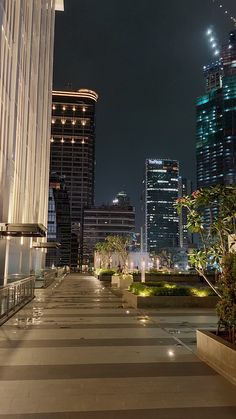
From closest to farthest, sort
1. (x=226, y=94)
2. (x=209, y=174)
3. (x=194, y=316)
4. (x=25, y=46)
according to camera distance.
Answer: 1. (x=194, y=316)
2. (x=25, y=46)
3. (x=226, y=94)
4. (x=209, y=174)

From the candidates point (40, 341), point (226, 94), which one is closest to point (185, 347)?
point (40, 341)

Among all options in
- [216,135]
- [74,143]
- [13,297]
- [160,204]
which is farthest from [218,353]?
[74,143]

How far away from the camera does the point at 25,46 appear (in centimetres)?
3011

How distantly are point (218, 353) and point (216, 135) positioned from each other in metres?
134

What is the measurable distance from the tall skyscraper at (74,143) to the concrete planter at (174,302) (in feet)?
544

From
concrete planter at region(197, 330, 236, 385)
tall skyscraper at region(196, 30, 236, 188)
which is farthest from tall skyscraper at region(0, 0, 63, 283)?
tall skyscraper at region(196, 30, 236, 188)

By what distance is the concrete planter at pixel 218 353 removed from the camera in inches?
267

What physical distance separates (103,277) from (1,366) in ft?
123

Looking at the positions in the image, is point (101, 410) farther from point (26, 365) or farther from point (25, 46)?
point (25, 46)

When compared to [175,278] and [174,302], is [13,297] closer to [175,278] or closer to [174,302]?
[174,302]

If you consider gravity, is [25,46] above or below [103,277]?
above

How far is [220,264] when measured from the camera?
27.7 ft

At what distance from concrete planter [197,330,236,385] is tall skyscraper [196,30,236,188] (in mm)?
110765

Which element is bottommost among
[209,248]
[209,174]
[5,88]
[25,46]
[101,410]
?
[101,410]
